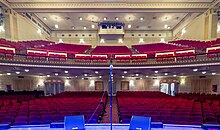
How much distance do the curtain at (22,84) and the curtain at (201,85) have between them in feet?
57.2

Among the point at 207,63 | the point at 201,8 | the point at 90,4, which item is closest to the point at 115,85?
the point at 90,4

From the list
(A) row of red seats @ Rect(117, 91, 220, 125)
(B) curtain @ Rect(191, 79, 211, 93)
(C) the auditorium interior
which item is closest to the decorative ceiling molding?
(C) the auditorium interior

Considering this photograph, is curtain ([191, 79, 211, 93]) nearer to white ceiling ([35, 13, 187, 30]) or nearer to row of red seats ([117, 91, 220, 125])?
white ceiling ([35, 13, 187, 30])

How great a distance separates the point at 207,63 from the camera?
876cm

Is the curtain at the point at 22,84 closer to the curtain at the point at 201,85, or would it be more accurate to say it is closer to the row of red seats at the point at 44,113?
the row of red seats at the point at 44,113

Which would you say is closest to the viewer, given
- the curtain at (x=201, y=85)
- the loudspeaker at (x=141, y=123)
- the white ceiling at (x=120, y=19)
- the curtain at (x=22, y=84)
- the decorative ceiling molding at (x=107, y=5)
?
the loudspeaker at (x=141, y=123)

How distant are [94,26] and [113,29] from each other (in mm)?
2722

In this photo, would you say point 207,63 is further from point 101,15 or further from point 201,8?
point 101,15

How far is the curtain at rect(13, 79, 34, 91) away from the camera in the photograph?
14.5 m

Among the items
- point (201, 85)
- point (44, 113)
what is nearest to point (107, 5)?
point (44, 113)

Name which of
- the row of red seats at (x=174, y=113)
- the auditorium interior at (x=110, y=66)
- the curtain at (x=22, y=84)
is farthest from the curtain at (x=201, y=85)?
the curtain at (x=22, y=84)

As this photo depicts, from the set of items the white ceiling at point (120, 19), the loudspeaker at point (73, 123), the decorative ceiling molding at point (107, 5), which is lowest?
the loudspeaker at point (73, 123)

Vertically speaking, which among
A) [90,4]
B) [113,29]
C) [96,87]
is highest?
[90,4]

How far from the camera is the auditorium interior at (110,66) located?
20.6 ft
